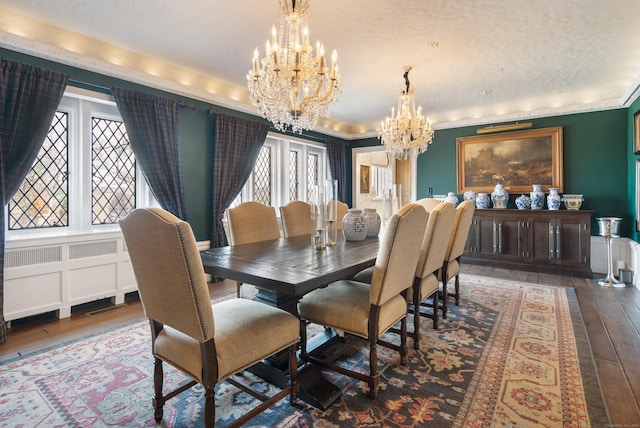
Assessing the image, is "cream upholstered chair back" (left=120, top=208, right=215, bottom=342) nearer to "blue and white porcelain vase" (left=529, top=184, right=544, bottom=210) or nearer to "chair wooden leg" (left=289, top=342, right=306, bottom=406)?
"chair wooden leg" (left=289, top=342, right=306, bottom=406)

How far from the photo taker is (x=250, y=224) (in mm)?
2891

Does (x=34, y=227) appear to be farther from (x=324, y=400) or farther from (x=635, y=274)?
(x=635, y=274)

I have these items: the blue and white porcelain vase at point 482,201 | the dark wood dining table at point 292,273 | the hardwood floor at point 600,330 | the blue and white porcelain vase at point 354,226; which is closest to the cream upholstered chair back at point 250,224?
the dark wood dining table at point 292,273

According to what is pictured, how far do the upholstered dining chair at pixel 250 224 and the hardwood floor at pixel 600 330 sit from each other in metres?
1.13

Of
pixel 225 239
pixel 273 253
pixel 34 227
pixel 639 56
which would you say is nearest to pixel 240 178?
pixel 225 239

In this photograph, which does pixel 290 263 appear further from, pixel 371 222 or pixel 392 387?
pixel 371 222

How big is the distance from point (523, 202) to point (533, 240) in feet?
1.97

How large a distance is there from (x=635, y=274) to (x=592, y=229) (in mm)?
876

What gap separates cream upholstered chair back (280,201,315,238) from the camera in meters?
3.28

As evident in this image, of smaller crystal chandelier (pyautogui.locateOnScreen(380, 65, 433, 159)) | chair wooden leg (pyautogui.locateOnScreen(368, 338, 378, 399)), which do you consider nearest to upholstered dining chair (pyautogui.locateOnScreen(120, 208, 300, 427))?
chair wooden leg (pyautogui.locateOnScreen(368, 338, 378, 399))

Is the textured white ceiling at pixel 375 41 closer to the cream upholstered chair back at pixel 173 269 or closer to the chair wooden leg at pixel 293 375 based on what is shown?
the cream upholstered chair back at pixel 173 269

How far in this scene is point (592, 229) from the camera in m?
4.76

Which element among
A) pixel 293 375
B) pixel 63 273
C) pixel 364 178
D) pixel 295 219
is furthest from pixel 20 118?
pixel 364 178

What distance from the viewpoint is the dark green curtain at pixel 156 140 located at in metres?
3.34
